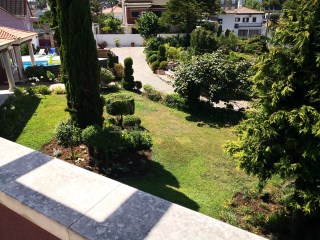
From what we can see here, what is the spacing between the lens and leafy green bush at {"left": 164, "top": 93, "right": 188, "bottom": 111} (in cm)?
1875

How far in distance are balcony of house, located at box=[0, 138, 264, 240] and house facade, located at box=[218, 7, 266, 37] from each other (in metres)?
67.8

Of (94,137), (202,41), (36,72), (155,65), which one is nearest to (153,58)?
(155,65)

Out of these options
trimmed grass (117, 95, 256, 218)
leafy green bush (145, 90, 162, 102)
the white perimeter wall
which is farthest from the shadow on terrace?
the white perimeter wall

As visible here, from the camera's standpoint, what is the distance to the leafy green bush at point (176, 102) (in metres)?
18.8

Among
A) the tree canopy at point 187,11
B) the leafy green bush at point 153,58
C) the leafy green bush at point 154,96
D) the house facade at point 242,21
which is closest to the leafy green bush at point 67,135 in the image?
the leafy green bush at point 154,96

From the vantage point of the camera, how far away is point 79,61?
10.0 meters

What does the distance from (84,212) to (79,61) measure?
343 inches

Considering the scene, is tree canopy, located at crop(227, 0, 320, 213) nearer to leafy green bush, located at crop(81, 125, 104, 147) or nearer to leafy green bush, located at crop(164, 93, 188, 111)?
leafy green bush, located at crop(81, 125, 104, 147)

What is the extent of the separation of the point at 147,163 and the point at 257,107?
4.93 m

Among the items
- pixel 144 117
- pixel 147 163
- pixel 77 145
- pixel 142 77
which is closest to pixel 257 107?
pixel 147 163

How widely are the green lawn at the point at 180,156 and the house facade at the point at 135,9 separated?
35913mm

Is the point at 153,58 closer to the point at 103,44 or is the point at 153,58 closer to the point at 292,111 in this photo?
the point at 103,44

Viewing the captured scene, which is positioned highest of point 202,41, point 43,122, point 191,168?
point 202,41

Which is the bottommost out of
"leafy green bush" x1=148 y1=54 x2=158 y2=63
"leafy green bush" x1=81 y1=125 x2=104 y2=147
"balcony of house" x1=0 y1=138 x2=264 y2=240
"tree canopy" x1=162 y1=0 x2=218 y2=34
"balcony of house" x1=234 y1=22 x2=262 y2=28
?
"leafy green bush" x1=148 y1=54 x2=158 y2=63
